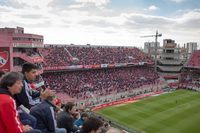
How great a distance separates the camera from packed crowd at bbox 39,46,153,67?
156 ft

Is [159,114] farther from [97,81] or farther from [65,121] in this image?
[65,121]

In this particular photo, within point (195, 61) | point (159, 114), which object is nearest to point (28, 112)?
point (159, 114)

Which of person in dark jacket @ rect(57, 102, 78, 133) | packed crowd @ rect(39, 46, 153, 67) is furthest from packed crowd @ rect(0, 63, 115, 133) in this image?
packed crowd @ rect(39, 46, 153, 67)

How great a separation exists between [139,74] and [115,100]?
1791 cm

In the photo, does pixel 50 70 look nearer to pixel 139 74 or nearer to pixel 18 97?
pixel 139 74

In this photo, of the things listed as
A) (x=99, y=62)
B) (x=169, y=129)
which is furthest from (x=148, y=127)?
(x=99, y=62)

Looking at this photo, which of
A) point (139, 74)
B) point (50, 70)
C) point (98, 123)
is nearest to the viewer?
point (98, 123)

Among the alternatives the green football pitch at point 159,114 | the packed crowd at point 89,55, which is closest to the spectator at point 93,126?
the green football pitch at point 159,114

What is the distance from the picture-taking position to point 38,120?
5.55 m

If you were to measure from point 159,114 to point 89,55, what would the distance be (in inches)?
978

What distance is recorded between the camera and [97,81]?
49.5 m

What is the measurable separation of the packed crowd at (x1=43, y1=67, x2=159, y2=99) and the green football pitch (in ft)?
20.3

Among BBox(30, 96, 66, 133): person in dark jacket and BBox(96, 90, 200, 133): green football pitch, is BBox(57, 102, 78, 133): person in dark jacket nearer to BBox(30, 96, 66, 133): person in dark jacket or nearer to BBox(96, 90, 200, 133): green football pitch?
BBox(30, 96, 66, 133): person in dark jacket

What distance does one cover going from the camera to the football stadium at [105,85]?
5809 mm
